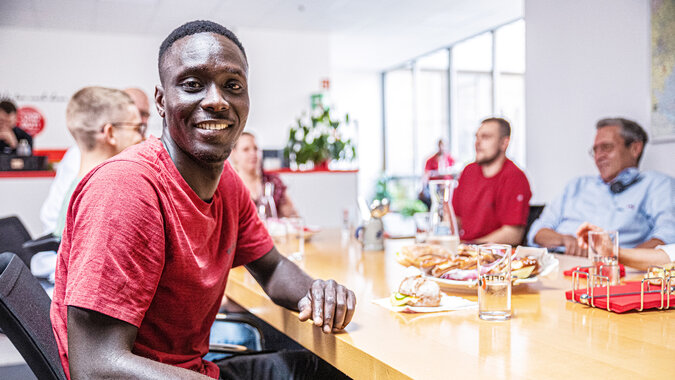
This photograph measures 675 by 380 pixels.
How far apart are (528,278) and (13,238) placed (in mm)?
1818

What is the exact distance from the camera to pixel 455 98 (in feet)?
30.1

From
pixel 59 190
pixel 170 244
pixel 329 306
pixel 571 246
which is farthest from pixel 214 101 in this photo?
pixel 59 190

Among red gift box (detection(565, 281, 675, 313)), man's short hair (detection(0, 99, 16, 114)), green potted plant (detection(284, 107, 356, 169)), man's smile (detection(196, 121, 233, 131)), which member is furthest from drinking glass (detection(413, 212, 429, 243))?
man's short hair (detection(0, 99, 16, 114))

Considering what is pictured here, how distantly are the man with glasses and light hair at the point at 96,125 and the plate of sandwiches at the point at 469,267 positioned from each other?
52.6 inches

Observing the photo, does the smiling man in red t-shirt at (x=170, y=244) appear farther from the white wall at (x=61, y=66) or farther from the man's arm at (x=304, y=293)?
the white wall at (x=61, y=66)

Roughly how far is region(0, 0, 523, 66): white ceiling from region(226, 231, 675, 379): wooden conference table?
5.56 m

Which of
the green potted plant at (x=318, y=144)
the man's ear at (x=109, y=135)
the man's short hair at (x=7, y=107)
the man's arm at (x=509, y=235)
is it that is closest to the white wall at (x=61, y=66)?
the man's short hair at (x=7, y=107)

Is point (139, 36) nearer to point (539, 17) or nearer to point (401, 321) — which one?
point (539, 17)

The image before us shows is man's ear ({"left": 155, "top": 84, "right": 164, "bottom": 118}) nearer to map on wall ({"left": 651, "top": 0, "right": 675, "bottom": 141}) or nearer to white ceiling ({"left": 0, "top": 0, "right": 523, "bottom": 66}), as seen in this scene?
map on wall ({"left": 651, "top": 0, "right": 675, "bottom": 141})

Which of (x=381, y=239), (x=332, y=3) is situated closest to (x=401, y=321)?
(x=381, y=239)

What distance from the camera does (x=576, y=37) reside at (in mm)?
4414

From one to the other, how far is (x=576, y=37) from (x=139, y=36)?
545cm

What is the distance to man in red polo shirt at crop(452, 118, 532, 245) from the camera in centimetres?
303

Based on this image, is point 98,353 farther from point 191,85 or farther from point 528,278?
point 528,278
